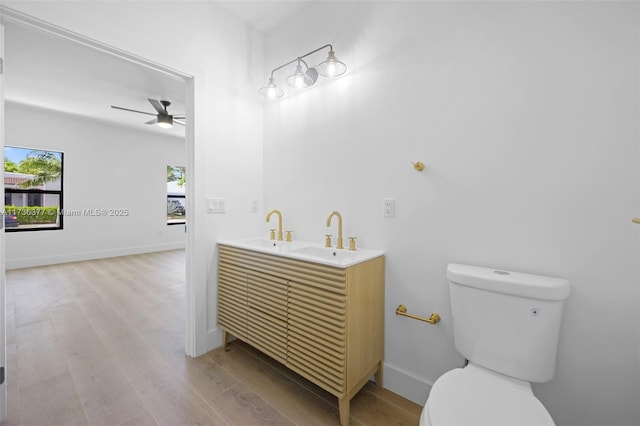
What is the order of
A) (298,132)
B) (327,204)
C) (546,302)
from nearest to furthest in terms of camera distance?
(546,302), (327,204), (298,132)

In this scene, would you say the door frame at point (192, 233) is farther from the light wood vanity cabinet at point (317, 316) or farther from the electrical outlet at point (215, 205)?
the light wood vanity cabinet at point (317, 316)

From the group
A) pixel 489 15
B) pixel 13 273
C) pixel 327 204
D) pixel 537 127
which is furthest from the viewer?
pixel 13 273

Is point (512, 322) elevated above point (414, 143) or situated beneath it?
situated beneath

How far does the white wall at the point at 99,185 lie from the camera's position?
14.7 ft

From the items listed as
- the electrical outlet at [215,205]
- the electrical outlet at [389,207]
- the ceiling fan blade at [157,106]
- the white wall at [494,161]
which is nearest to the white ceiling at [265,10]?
the white wall at [494,161]

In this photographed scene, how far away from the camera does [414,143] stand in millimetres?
1604

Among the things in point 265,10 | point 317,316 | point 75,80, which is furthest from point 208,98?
point 75,80

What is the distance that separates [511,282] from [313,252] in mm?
1191

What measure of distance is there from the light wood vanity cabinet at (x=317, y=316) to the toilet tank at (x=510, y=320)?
0.48 metres

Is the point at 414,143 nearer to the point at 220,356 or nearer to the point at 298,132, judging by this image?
the point at 298,132

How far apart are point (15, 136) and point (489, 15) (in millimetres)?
6463

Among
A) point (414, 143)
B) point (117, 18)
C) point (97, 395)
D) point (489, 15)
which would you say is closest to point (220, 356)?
point (97, 395)

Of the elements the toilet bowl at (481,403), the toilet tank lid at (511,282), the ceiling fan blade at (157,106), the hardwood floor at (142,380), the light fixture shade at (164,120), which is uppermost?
the ceiling fan blade at (157,106)

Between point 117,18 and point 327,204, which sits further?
point 327,204
